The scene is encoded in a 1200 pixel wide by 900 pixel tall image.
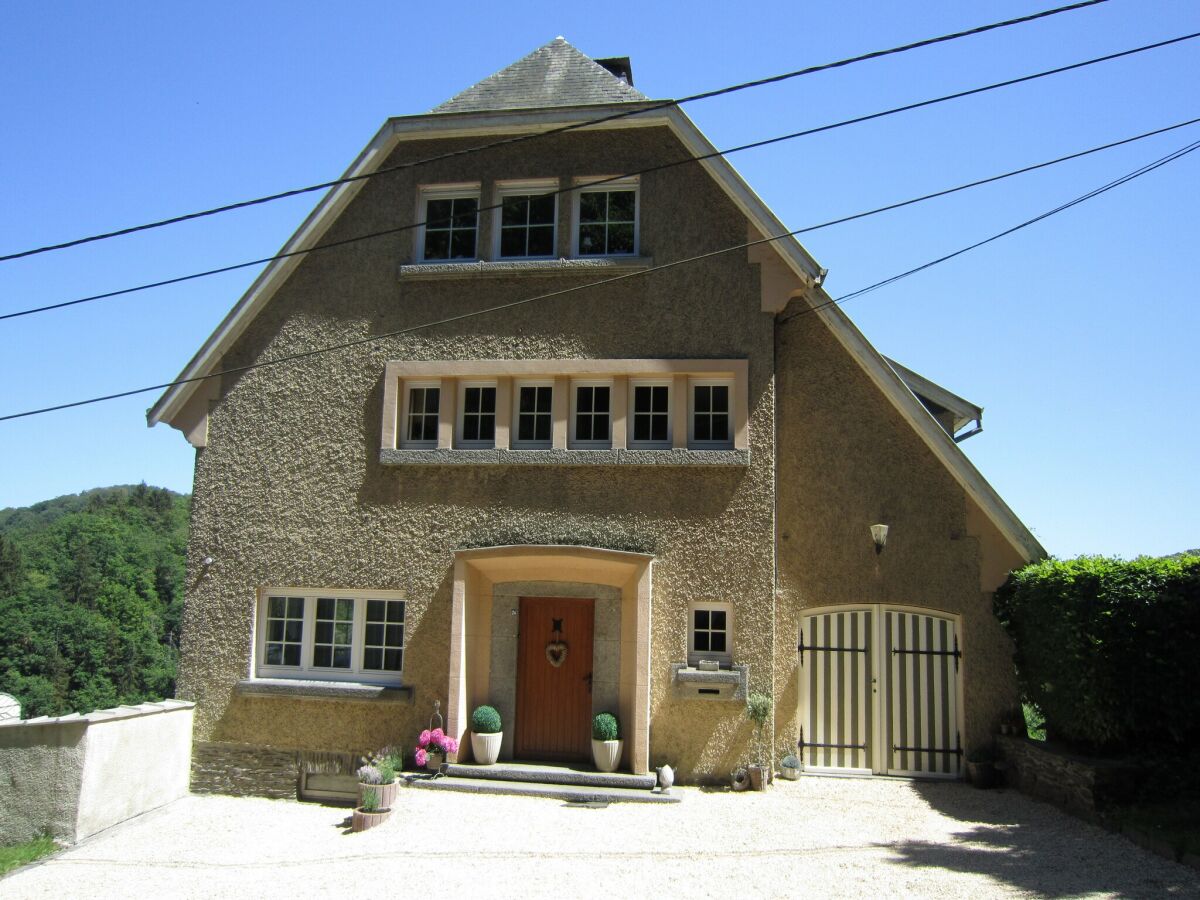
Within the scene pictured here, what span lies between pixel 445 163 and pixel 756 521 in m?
6.78

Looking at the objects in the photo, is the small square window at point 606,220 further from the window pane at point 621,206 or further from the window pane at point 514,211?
the window pane at point 514,211

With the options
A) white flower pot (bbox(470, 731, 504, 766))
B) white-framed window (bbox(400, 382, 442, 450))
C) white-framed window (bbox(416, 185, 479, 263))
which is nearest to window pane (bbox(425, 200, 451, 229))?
white-framed window (bbox(416, 185, 479, 263))

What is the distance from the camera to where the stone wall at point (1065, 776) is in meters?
10.0

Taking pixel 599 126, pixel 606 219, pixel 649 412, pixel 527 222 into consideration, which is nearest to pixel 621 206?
pixel 606 219

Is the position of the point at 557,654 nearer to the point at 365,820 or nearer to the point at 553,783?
the point at 553,783

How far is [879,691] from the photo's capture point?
1301 cm

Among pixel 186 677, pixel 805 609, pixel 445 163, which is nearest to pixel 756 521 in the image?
pixel 805 609

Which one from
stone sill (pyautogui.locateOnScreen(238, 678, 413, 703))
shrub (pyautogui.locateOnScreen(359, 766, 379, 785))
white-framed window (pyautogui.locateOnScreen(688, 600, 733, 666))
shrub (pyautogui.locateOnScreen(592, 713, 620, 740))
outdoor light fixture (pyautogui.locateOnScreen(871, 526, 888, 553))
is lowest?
shrub (pyautogui.locateOnScreen(359, 766, 379, 785))

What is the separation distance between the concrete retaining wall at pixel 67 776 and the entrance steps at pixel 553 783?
3.50 m

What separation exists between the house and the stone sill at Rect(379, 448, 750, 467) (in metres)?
0.04

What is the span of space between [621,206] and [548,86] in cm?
229

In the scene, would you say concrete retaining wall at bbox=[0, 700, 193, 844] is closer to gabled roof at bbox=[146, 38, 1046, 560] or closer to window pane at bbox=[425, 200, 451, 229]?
gabled roof at bbox=[146, 38, 1046, 560]

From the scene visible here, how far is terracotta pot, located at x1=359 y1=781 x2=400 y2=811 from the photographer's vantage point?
35.8 ft

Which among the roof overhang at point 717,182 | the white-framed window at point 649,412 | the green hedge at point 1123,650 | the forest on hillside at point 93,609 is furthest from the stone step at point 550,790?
the forest on hillside at point 93,609
